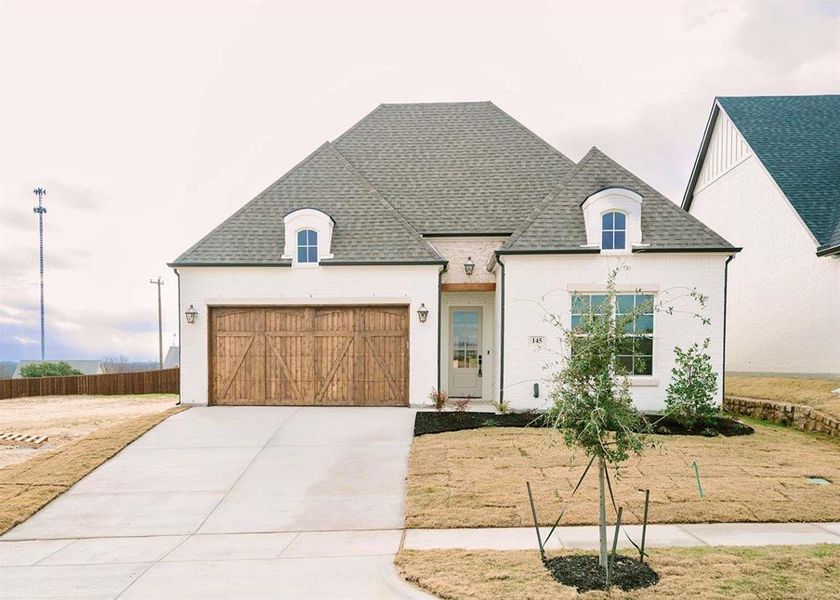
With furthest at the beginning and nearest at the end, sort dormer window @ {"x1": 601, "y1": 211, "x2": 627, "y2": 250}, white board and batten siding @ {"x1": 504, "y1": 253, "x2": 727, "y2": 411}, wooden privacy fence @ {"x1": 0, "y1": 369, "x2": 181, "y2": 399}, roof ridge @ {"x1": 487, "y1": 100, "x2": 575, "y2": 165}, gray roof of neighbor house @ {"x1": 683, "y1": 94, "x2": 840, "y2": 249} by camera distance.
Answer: wooden privacy fence @ {"x1": 0, "y1": 369, "x2": 181, "y2": 399} → roof ridge @ {"x1": 487, "y1": 100, "x2": 575, "y2": 165} → gray roof of neighbor house @ {"x1": 683, "y1": 94, "x2": 840, "y2": 249} → dormer window @ {"x1": 601, "y1": 211, "x2": 627, "y2": 250} → white board and batten siding @ {"x1": 504, "y1": 253, "x2": 727, "y2": 411}

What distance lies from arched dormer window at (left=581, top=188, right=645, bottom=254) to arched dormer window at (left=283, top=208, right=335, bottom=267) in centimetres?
662

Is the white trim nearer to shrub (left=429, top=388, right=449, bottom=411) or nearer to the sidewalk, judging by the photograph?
shrub (left=429, top=388, right=449, bottom=411)

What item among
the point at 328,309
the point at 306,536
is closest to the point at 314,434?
the point at 328,309

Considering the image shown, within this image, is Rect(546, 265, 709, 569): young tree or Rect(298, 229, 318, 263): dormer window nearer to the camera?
Rect(546, 265, 709, 569): young tree

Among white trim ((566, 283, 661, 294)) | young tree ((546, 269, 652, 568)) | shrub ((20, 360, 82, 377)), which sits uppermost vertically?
white trim ((566, 283, 661, 294))

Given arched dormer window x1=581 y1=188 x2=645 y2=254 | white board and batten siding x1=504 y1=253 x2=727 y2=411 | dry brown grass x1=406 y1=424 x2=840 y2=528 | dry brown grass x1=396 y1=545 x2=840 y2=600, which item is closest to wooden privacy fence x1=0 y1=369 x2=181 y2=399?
dry brown grass x1=406 y1=424 x2=840 y2=528

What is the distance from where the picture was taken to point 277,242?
15.0 metres

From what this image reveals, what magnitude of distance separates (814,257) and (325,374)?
1460 centimetres

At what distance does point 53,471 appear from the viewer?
10219 mm

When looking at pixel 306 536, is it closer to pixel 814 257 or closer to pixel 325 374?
pixel 325 374

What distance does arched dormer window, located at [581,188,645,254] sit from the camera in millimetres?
13672

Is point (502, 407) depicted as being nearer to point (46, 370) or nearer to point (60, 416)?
point (60, 416)

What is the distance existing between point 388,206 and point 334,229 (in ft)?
5.62

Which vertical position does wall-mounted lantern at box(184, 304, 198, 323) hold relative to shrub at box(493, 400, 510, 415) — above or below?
above
